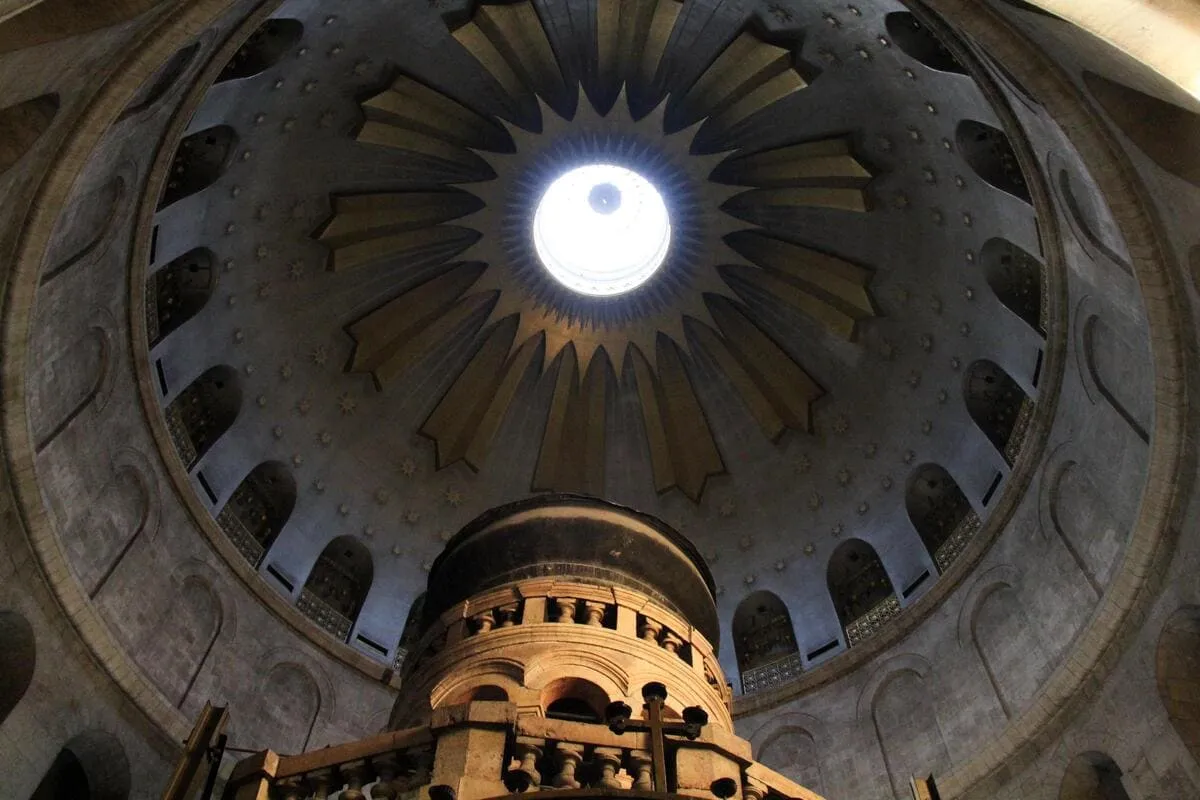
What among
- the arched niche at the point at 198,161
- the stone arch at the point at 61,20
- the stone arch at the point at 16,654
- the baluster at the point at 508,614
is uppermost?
the arched niche at the point at 198,161

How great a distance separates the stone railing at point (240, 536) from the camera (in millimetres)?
17141

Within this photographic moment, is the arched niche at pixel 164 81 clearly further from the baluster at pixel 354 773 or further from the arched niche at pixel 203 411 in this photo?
the baluster at pixel 354 773

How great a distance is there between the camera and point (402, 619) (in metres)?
18.9

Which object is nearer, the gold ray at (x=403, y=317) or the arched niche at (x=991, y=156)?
the arched niche at (x=991, y=156)

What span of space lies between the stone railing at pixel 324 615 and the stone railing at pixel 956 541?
33.5 ft

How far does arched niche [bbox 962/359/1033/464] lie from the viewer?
1616cm

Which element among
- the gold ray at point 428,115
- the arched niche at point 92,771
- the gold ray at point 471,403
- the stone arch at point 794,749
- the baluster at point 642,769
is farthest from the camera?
the gold ray at point 471,403

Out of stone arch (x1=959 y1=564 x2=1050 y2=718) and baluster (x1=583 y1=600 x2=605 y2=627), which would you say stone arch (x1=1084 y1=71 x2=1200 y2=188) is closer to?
stone arch (x1=959 y1=564 x2=1050 y2=718)

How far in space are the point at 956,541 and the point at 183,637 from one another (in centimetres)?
1218

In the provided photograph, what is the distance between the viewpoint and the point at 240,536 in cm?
1738

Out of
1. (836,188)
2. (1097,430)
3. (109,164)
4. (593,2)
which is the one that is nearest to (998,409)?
(1097,430)

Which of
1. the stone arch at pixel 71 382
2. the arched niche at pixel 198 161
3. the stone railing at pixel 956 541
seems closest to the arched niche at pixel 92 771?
Result: the stone arch at pixel 71 382

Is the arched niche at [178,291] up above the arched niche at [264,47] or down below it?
below

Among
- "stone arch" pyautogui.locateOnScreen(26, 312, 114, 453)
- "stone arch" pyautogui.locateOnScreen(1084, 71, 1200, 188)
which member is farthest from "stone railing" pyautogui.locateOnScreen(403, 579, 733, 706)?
"stone arch" pyautogui.locateOnScreen(1084, 71, 1200, 188)
